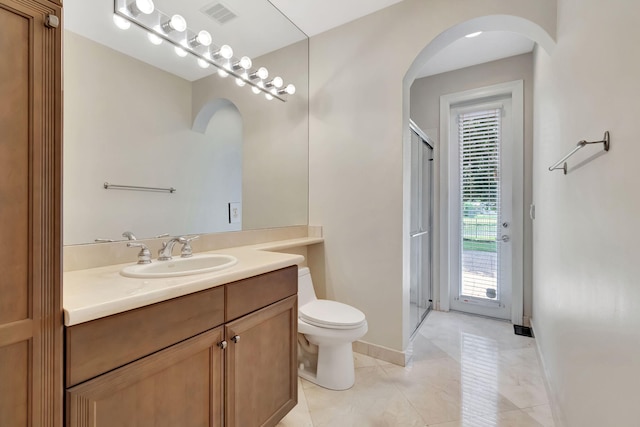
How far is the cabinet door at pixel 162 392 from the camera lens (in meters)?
Result: 0.77

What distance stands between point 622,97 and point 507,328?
8.23 feet

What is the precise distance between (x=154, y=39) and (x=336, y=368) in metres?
2.13

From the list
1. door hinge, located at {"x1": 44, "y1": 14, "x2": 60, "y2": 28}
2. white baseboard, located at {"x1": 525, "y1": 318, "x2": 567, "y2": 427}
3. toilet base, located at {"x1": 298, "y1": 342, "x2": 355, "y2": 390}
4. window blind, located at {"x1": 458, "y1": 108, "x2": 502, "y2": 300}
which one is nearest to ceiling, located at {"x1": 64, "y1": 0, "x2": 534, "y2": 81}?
window blind, located at {"x1": 458, "y1": 108, "x2": 502, "y2": 300}

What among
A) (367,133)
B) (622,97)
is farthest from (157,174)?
(622,97)

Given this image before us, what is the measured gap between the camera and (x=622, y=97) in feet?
2.63

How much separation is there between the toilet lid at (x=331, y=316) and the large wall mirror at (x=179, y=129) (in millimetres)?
718

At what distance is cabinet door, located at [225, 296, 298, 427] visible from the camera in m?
1.15

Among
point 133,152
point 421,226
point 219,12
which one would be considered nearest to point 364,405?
point 421,226

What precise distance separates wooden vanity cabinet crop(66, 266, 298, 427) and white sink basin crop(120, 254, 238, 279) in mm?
156

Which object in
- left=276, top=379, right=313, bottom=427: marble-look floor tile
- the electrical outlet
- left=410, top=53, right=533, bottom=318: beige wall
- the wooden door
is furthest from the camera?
left=410, top=53, right=533, bottom=318: beige wall

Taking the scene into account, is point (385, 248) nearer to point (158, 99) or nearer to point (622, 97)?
point (622, 97)

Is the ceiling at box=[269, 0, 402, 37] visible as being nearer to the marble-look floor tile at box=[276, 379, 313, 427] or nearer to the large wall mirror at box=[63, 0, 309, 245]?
Result: the large wall mirror at box=[63, 0, 309, 245]

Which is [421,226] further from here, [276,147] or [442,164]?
[276,147]

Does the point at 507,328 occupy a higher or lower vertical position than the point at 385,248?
lower
